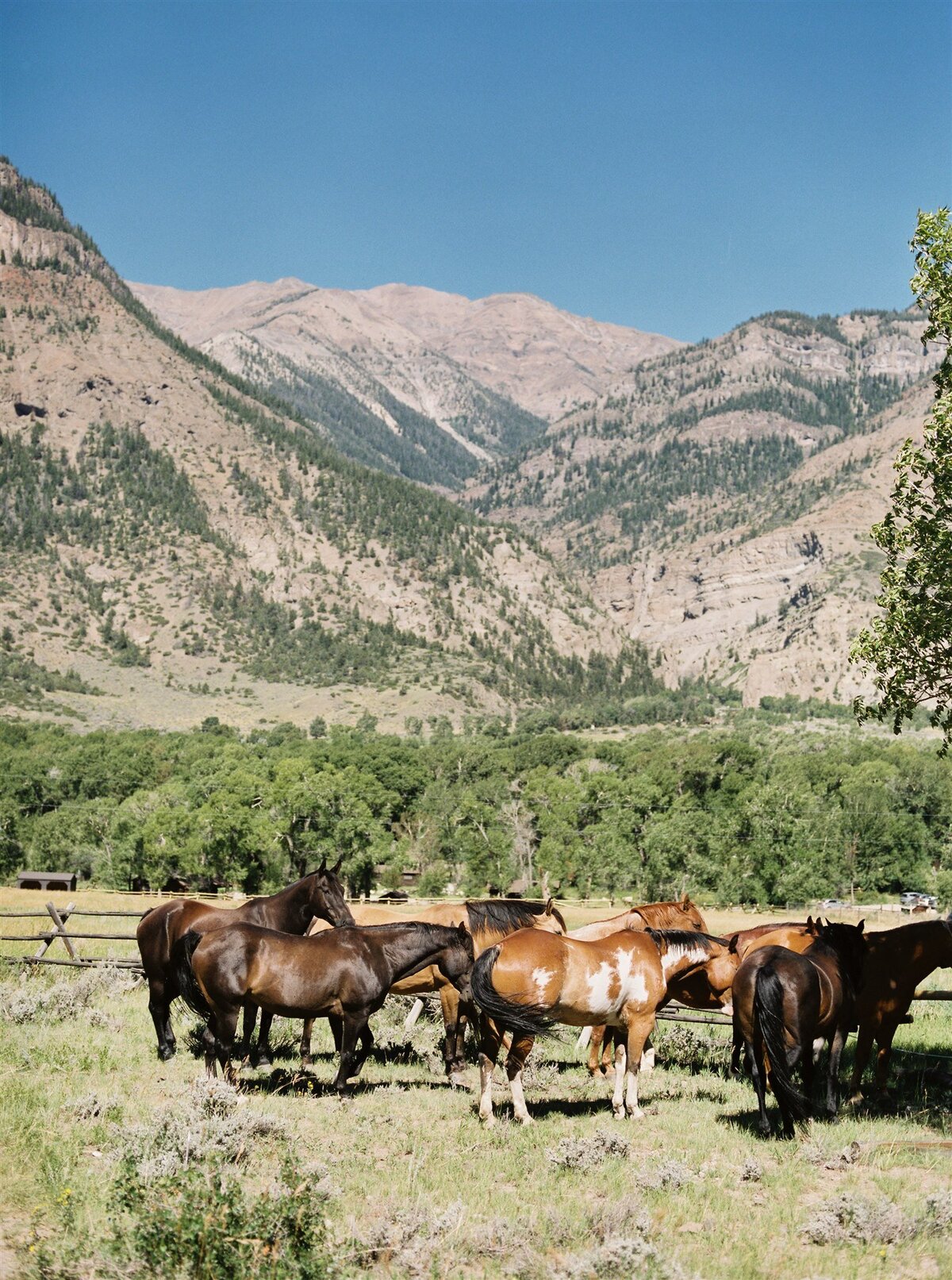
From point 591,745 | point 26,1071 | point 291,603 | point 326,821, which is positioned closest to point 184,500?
point 291,603

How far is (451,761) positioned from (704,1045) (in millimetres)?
85055

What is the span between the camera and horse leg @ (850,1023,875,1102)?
11.6 metres

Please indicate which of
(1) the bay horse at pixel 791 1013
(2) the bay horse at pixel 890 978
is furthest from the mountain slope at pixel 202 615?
(1) the bay horse at pixel 791 1013

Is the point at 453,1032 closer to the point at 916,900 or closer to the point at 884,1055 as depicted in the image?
the point at 884,1055

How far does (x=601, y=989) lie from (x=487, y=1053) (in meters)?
1.39

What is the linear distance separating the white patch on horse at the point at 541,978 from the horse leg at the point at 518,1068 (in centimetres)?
56

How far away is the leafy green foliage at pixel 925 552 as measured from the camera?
1401 centimetres

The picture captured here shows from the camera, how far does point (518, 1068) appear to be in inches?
424

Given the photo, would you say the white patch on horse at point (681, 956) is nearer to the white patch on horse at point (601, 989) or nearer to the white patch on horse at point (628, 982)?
the white patch on horse at point (628, 982)

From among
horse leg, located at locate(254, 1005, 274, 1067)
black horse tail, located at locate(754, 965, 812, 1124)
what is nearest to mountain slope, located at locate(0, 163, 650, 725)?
horse leg, located at locate(254, 1005, 274, 1067)

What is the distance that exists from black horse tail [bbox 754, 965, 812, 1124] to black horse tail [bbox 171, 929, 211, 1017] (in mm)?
6113

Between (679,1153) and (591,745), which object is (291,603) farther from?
Answer: (679,1153)

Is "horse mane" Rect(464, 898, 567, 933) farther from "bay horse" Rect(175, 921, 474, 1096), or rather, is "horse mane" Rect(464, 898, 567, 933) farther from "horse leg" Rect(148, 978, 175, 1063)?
"horse leg" Rect(148, 978, 175, 1063)

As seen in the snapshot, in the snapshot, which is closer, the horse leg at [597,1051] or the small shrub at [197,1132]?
the small shrub at [197,1132]
